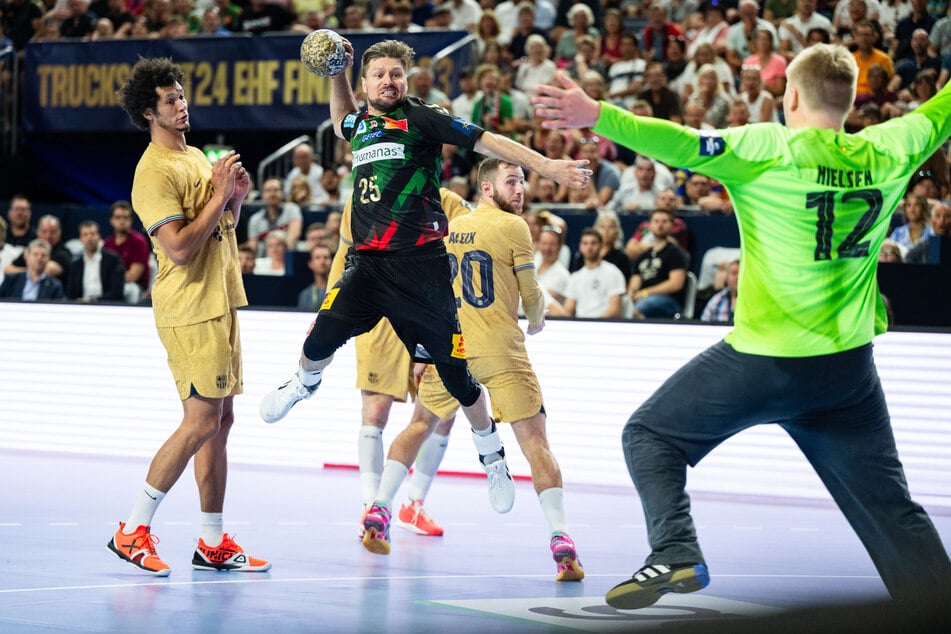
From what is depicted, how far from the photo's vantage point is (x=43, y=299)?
1316 cm

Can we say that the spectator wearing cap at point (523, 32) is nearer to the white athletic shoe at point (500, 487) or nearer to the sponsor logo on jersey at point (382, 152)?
the sponsor logo on jersey at point (382, 152)

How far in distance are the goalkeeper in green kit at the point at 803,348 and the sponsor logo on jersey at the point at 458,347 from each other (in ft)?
6.87

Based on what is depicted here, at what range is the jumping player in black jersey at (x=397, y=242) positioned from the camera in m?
6.49

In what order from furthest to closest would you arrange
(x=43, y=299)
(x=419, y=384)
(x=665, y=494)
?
(x=43, y=299), (x=419, y=384), (x=665, y=494)

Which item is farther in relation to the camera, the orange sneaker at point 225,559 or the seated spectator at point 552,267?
the seated spectator at point 552,267

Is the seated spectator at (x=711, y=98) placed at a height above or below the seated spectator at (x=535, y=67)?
below

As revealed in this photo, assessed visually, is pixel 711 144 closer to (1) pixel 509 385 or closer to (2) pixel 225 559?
(1) pixel 509 385

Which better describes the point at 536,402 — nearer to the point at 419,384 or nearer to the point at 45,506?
the point at 419,384

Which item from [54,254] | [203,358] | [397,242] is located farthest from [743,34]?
[203,358]

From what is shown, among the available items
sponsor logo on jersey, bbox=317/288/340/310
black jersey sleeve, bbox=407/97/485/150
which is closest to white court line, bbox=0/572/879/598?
sponsor logo on jersey, bbox=317/288/340/310

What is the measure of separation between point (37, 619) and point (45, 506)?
384 centimetres

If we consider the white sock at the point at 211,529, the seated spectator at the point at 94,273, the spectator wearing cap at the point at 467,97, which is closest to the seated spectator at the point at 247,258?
the seated spectator at the point at 94,273

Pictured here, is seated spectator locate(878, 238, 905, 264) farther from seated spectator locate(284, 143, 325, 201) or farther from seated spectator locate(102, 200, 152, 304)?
seated spectator locate(102, 200, 152, 304)

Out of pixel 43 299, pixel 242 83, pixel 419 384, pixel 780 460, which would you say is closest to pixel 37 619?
pixel 419 384
